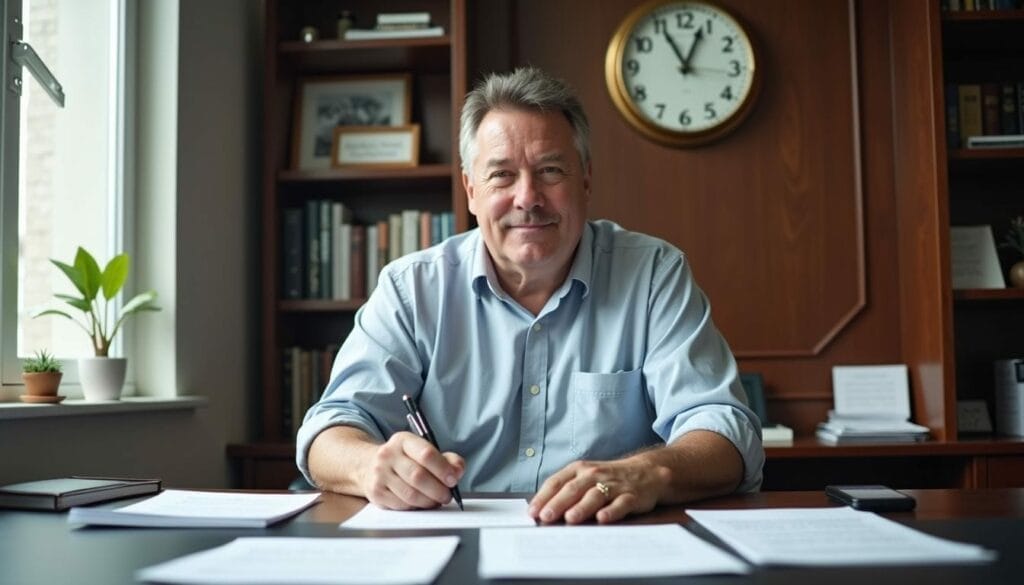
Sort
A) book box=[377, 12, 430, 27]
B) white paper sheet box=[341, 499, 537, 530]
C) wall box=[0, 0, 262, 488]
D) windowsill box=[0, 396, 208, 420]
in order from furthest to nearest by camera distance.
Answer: book box=[377, 12, 430, 27] < wall box=[0, 0, 262, 488] < windowsill box=[0, 396, 208, 420] < white paper sheet box=[341, 499, 537, 530]

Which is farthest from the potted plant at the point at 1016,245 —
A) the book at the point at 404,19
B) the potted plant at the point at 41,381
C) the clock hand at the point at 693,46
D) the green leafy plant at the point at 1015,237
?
the potted plant at the point at 41,381

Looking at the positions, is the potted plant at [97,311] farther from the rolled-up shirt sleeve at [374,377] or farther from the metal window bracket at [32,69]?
the rolled-up shirt sleeve at [374,377]

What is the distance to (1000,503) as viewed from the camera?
1141 millimetres

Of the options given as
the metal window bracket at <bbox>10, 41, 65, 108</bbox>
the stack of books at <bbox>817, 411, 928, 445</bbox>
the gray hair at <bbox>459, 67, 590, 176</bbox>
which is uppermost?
the metal window bracket at <bbox>10, 41, 65, 108</bbox>

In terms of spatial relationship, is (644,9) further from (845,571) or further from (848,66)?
(845,571)

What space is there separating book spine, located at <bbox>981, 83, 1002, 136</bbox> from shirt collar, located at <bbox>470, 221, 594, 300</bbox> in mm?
1617

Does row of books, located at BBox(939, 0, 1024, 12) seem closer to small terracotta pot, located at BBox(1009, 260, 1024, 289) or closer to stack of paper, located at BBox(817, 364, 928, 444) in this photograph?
small terracotta pot, located at BBox(1009, 260, 1024, 289)

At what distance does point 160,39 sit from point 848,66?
6.82ft

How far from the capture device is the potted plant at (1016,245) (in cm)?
264

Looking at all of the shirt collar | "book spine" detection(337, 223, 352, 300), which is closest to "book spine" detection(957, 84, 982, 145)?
the shirt collar

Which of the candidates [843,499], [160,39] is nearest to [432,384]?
[843,499]

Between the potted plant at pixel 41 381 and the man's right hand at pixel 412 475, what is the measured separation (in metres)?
0.90

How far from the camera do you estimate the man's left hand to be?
3.42ft

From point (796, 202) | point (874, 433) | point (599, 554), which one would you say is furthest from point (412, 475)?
point (796, 202)
